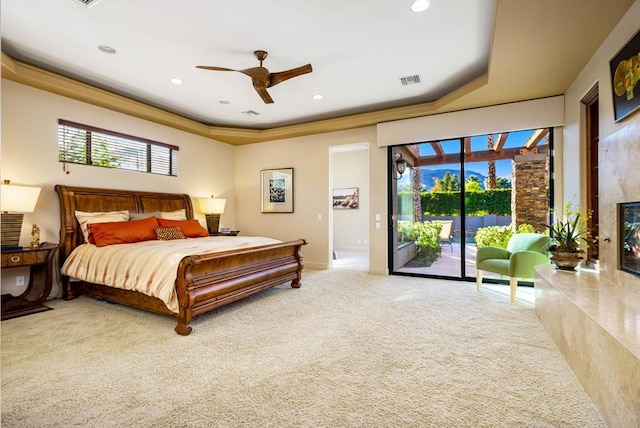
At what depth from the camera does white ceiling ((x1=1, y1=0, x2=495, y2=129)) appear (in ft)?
9.33

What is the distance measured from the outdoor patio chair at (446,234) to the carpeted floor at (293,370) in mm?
1670

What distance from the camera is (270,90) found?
15.4 feet

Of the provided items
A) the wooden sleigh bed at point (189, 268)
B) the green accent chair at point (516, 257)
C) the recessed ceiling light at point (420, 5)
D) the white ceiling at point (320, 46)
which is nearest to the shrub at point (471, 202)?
the green accent chair at point (516, 257)

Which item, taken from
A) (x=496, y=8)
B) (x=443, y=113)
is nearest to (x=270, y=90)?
(x=443, y=113)

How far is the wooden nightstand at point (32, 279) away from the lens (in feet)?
11.3

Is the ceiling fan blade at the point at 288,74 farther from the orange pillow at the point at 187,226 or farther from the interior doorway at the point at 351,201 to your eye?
the interior doorway at the point at 351,201

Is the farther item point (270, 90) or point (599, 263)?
point (270, 90)

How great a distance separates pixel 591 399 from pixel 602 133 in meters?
2.40

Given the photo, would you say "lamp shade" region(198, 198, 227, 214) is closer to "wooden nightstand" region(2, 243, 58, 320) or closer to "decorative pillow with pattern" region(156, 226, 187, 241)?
"decorative pillow with pattern" region(156, 226, 187, 241)

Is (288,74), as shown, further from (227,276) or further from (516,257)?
(516,257)

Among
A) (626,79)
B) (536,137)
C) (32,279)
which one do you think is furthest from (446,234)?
(32,279)

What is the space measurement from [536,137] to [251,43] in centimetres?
413

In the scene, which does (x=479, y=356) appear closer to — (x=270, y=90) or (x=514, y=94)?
(x=514, y=94)

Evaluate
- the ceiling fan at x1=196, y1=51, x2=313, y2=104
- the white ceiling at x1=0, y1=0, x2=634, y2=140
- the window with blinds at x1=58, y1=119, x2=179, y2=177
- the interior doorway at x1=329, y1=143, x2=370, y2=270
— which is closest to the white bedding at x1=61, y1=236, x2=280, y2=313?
the window with blinds at x1=58, y1=119, x2=179, y2=177
